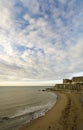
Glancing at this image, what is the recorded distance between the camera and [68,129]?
10.9 metres

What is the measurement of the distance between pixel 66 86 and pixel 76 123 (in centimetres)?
10169

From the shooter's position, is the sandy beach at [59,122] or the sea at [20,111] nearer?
the sandy beach at [59,122]

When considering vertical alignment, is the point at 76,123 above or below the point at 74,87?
below

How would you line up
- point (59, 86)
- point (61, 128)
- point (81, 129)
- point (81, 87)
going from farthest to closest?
1. point (59, 86)
2. point (81, 87)
3. point (61, 128)
4. point (81, 129)

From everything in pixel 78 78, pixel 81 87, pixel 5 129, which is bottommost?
pixel 5 129

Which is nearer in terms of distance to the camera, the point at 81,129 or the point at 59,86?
the point at 81,129

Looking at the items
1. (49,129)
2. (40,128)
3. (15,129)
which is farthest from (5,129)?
(49,129)

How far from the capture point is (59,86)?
12081 cm

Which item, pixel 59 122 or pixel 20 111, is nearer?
pixel 59 122

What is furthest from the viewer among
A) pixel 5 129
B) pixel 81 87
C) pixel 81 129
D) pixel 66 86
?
pixel 66 86

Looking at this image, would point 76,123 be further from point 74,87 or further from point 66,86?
point 66,86

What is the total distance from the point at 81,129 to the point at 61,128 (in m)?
1.64

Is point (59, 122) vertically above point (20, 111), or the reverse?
point (59, 122)

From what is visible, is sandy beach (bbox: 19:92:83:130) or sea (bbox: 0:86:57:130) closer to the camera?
sandy beach (bbox: 19:92:83:130)
